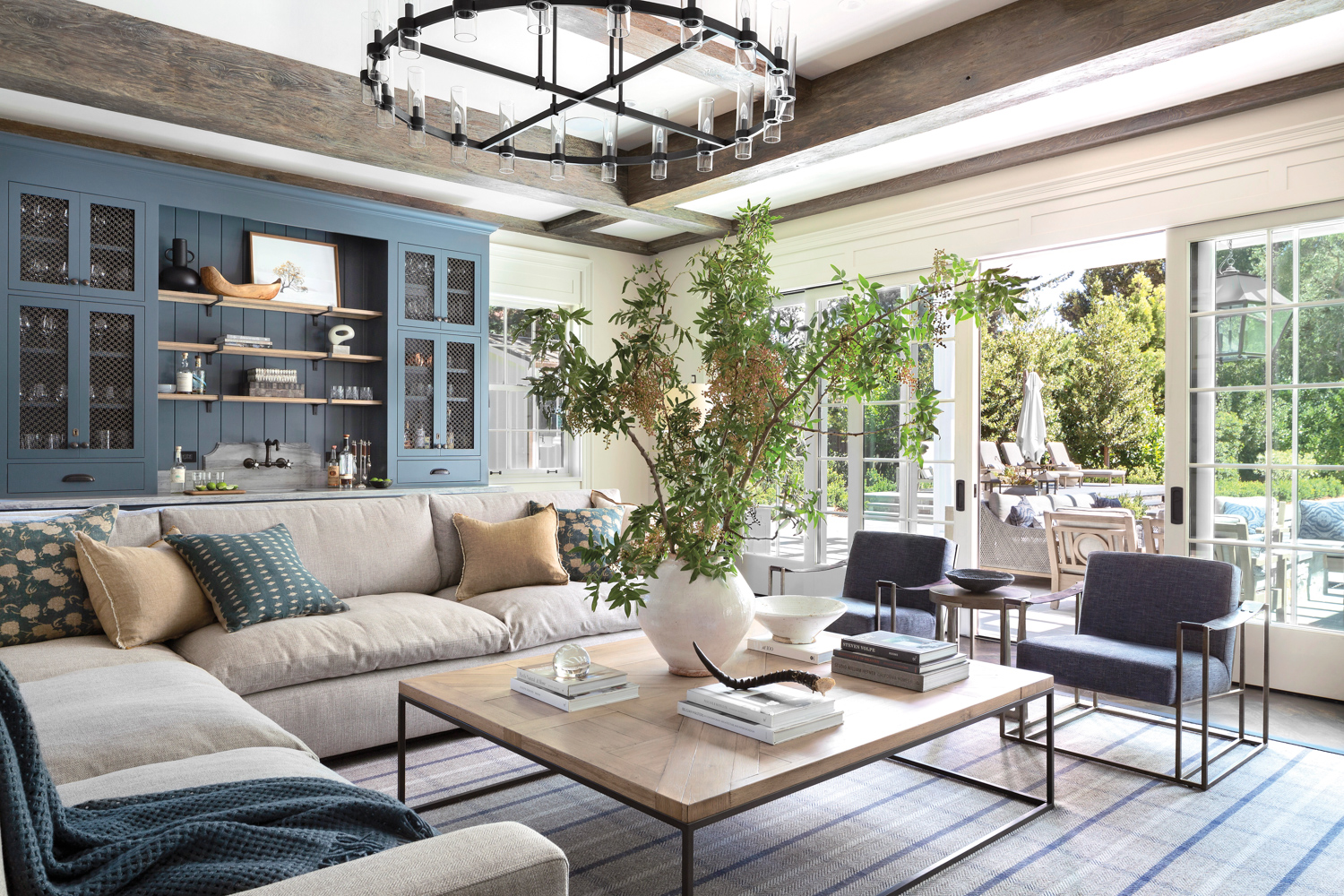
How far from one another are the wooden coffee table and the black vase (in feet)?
12.0

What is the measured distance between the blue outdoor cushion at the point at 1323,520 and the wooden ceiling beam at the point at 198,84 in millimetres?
4136

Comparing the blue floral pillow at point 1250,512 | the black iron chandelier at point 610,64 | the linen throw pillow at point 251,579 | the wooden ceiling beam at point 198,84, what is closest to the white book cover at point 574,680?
the linen throw pillow at point 251,579

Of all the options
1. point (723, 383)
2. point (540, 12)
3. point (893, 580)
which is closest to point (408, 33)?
point (540, 12)

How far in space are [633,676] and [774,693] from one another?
0.54 meters

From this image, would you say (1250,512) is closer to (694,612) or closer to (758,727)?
(694,612)

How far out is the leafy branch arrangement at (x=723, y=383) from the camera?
2127 mm

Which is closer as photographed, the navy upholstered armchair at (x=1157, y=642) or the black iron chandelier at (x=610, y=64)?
the black iron chandelier at (x=610, y=64)

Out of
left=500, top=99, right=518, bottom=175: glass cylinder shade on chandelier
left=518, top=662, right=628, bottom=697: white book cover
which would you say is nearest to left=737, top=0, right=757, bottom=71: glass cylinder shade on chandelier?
left=500, top=99, right=518, bottom=175: glass cylinder shade on chandelier

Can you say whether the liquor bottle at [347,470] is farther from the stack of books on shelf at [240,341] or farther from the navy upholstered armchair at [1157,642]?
the navy upholstered armchair at [1157,642]

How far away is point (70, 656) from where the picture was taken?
249cm

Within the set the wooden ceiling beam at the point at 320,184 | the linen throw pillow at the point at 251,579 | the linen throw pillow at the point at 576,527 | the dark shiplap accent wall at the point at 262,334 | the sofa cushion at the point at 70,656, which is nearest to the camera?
the sofa cushion at the point at 70,656

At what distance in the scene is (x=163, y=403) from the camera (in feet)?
16.3

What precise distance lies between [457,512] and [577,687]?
6.65ft

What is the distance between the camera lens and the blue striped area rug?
211 cm
